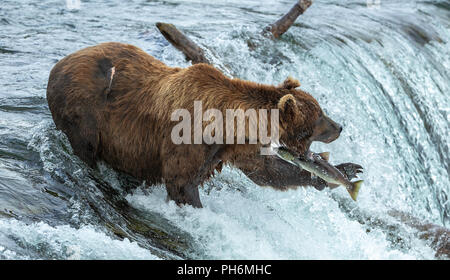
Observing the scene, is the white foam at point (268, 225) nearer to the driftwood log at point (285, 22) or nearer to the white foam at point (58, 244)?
the white foam at point (58, 244)

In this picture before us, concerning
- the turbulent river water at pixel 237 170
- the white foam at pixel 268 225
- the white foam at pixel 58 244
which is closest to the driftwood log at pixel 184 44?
the turbulent river water at pixel 237 170

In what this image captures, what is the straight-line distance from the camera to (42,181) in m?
4.43

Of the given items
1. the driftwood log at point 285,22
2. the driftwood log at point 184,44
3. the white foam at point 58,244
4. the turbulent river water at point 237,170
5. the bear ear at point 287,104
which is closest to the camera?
the white foam at point 58,244

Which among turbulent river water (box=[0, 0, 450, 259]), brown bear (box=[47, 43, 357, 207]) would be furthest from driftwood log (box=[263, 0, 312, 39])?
brown bear (box=[47, 43, 357, 207])

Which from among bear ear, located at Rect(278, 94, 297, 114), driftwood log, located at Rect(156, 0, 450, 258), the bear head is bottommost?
driftwood log, located at Rect(156, 0, 450, 258)

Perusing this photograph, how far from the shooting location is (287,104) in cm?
433

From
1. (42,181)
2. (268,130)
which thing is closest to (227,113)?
(268,130)

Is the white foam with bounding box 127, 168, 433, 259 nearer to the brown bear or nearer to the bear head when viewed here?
the brown bear

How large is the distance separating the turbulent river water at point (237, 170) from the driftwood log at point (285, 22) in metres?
0.14

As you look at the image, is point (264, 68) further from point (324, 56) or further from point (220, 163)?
point (220, 163)

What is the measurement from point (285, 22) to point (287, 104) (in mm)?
3991

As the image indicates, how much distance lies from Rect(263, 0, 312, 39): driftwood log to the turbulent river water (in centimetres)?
14

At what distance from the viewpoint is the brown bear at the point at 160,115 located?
4.45 m

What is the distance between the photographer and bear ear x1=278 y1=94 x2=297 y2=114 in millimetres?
4305
